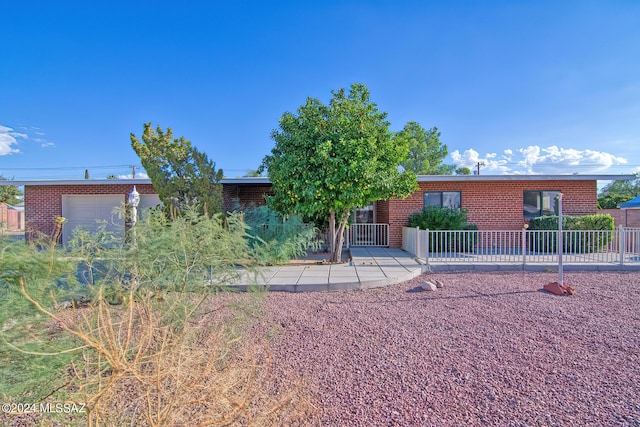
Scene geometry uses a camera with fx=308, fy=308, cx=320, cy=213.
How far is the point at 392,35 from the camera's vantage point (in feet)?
28.1

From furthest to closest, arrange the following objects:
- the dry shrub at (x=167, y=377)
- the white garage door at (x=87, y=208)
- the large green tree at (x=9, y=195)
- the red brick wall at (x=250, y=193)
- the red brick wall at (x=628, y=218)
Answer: the large green tree at (x=9, y=195) < the red brick wall at (x=628, y=218) < the red brick wall at (x=250, y=193) < the white garage door at (x=87, y=208) < the dry shrub at (x=167, y=377)

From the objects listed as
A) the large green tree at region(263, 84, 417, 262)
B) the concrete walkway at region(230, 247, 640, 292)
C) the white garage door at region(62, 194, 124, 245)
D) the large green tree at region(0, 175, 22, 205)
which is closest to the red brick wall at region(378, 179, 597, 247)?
the concrete walkway at region(230, 247, 640, 292)

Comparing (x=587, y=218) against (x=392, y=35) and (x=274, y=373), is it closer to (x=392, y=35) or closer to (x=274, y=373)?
(x=392, y=35)

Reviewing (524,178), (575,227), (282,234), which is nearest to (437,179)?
(524,178)

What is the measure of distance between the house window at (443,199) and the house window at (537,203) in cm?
256

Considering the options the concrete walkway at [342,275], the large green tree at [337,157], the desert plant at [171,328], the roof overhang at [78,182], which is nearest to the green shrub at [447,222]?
the concrete walkway at [342,275]

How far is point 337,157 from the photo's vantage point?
24.9 ft

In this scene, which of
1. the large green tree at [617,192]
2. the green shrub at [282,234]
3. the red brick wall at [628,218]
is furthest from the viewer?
the large green tree at [617,192]

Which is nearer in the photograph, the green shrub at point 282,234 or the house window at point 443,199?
the green shrub at point 282,234

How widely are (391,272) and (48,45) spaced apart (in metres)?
10.3

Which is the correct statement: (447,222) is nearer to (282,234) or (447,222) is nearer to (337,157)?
(337,157)

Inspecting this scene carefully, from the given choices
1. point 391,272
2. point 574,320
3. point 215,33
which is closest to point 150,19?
point 215,33

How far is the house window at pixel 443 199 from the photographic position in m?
12.0

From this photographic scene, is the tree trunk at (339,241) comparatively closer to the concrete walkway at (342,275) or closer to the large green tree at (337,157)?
the concrete walkway at (342,275)
